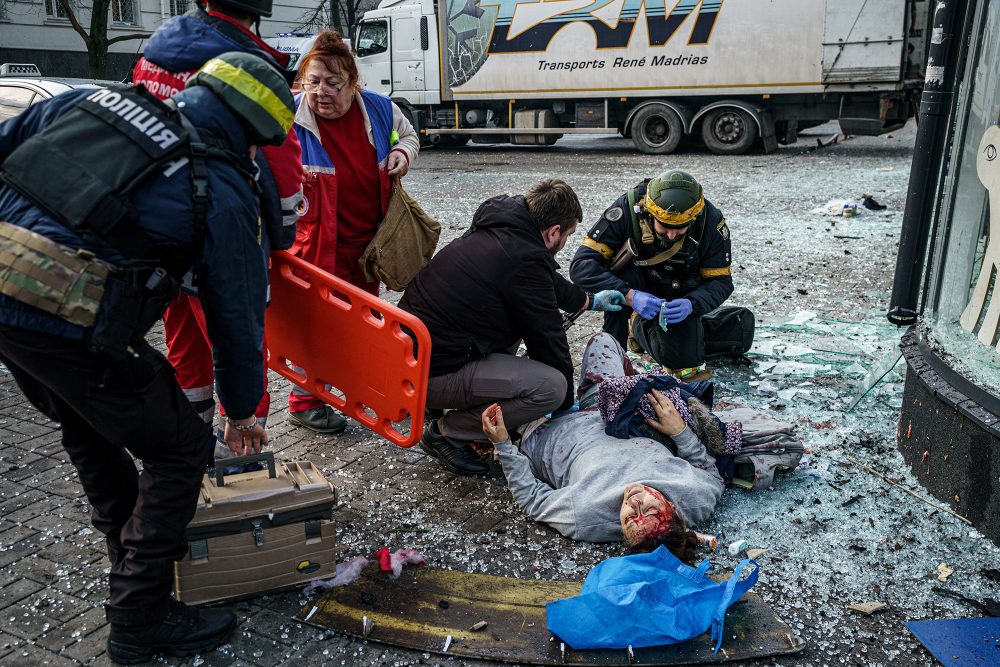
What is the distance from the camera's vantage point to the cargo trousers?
2436mm

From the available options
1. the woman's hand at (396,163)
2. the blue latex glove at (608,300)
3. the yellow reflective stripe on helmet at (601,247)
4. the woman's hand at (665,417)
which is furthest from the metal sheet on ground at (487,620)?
the yellow reflective stripe on helmet at (601,247)

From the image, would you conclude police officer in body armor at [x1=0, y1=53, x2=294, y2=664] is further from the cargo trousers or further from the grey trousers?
the grey trousers

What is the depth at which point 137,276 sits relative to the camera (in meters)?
2.40

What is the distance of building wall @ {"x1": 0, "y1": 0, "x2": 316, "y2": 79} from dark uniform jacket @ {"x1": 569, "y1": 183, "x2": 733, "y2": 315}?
20833 millimetres

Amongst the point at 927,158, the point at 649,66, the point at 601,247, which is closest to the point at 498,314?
the point at 601,247

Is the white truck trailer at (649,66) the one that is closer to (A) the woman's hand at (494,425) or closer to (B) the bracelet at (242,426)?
(A) the woman's hand at (494,425)

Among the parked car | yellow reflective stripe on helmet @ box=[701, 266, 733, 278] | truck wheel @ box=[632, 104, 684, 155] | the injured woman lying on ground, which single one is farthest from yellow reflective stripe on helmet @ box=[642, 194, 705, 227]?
truck wheel @ box=[632, 104, 684, 155]

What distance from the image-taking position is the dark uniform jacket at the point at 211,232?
92.6 inches

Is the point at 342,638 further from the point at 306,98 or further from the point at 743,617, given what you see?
the point at 306,98

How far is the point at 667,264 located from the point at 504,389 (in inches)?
62.3

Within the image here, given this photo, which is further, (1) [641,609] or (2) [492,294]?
(2) [492,294]

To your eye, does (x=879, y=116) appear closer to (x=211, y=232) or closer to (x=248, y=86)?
(x=248, y=86)

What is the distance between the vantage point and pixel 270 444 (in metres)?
4.45

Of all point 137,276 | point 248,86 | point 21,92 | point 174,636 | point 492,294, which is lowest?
point 174,636
